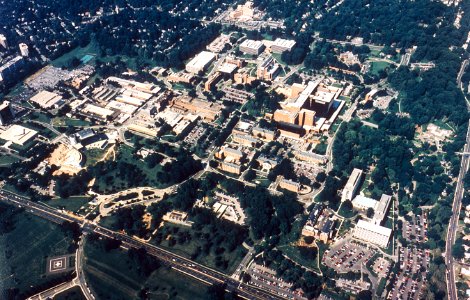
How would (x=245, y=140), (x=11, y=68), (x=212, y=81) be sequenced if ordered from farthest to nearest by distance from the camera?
(x=11, y=68) → (x=212, y=81) → (x=245, y=140)

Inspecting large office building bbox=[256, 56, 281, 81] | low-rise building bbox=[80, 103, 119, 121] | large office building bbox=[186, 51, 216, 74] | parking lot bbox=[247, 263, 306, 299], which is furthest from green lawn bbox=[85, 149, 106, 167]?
large office building bbox=[256, 56, 281, 81]

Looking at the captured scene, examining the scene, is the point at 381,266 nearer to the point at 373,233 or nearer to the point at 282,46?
the point at 373,233

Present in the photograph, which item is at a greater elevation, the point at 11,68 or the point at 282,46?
the point at 282,46

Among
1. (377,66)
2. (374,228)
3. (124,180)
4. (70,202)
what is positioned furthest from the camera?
(377,66)

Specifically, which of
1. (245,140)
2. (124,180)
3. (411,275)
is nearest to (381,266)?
(411,275)

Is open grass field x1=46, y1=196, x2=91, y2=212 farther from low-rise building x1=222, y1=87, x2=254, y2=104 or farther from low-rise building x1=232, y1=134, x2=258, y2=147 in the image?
low-rise building x1=222, y1=87, x2=254, y2=104

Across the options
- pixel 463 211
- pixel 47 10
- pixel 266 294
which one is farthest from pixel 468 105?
pixel 47 10

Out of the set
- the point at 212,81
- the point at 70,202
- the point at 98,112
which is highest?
the point at 212,81
